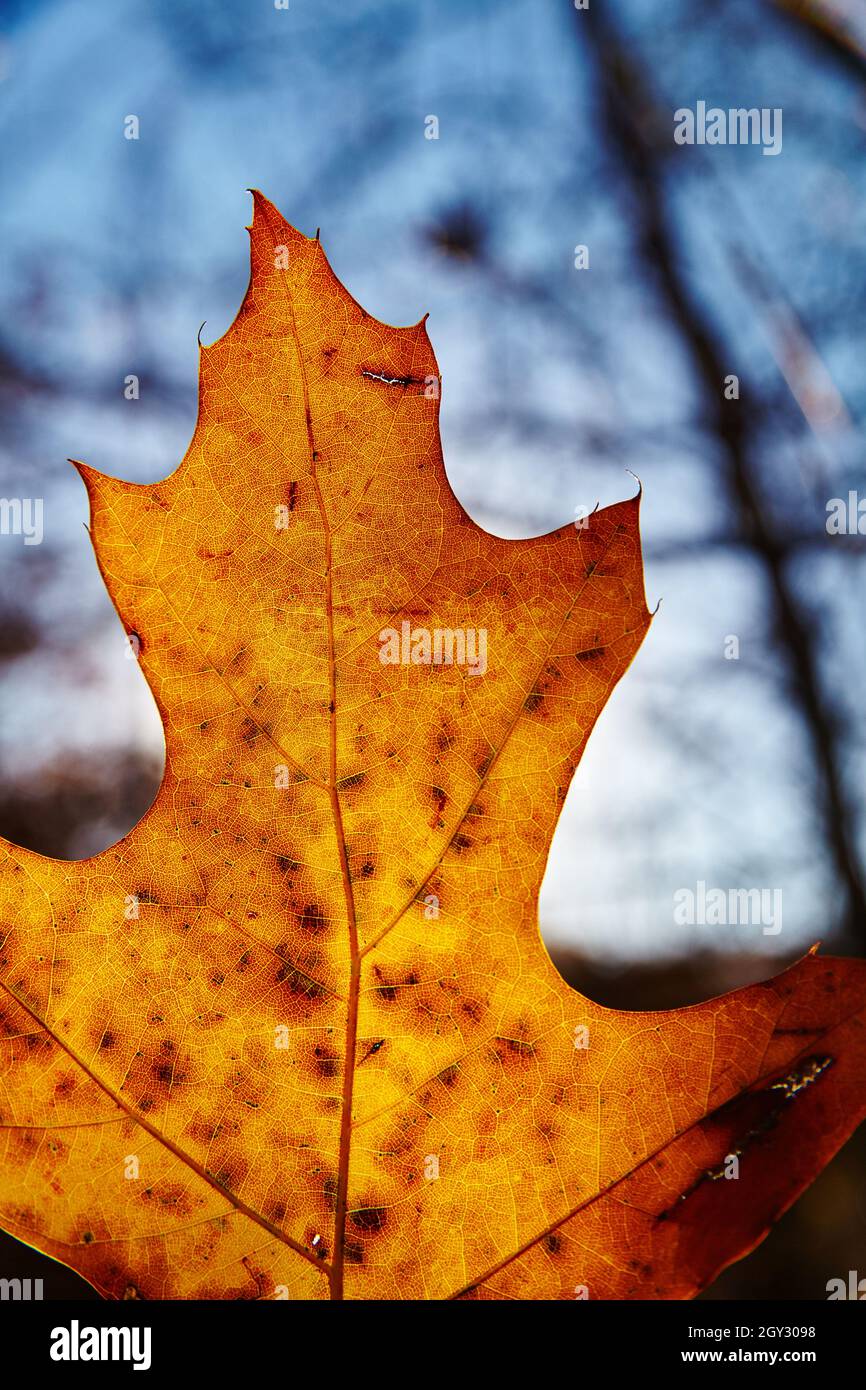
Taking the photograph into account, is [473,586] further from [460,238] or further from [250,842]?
[460,238]

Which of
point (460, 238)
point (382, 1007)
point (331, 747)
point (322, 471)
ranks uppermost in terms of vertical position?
point (460, 238)

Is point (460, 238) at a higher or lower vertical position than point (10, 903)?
higher

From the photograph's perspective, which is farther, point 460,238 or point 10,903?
point 460,238

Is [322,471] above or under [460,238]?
under

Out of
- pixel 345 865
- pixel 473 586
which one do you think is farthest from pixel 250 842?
pixel 473 586

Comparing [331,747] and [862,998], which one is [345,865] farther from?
[862,998]

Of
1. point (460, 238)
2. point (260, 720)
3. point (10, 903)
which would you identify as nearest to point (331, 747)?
point (260, 720)
